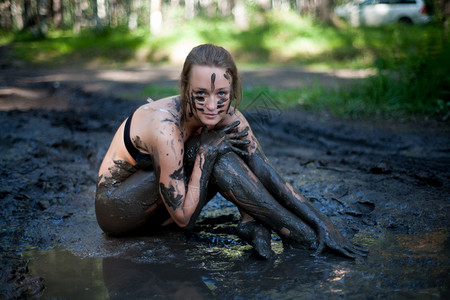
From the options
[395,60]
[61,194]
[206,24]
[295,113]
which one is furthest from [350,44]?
[61,194]

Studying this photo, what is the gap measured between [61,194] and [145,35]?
11365 millimetres

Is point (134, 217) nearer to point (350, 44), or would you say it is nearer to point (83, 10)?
point (350, 44)

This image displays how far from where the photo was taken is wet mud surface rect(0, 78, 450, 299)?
221 centimetres

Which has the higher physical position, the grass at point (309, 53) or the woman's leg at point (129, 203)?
the grass at point (309, 53)

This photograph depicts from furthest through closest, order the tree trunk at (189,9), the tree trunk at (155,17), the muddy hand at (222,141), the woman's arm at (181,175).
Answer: the tree trunk at (189,9)
the tree trunk at (155,17)
the muddy hand at (222,141)
the woman's arm at (181,175)

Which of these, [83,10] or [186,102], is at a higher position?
[83,10]

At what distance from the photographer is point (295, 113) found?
243 inches

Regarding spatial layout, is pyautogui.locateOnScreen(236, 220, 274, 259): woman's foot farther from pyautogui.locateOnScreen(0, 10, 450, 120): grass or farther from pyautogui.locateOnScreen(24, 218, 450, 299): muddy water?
pyautogui.locateOnScreen(0, 10, 450, 120): grass

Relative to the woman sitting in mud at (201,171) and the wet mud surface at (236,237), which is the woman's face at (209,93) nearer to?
the woman sitting in mud at (201,171)

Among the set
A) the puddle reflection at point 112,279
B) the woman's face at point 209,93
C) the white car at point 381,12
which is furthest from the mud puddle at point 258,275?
the white car at point 381,12

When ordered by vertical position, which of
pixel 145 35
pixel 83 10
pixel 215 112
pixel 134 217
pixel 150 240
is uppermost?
pixel 83 10


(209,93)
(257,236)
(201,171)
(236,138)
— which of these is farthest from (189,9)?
(257,236)

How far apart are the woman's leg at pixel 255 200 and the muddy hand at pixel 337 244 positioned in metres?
0.07

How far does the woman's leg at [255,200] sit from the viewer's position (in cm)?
251
